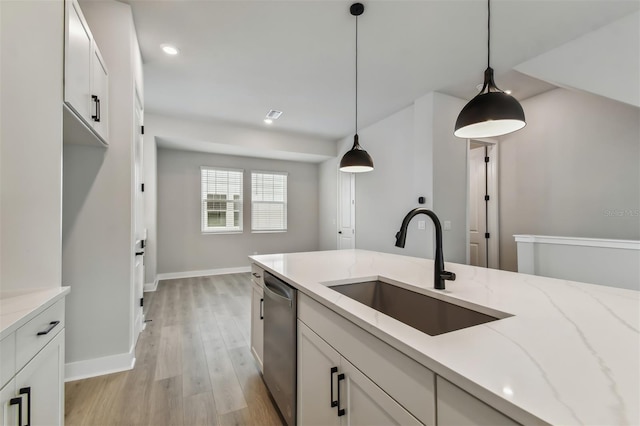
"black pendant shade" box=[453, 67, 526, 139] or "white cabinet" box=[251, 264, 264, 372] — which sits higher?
"black pendant shade" box=[453, 67, 526, 139]

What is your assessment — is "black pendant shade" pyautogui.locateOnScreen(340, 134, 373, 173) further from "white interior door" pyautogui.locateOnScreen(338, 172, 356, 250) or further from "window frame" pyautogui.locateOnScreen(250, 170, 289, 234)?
"window frame" pyautogui.locateOnScreen(250, 170, 289, 234)

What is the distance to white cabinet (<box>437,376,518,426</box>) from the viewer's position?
21.6 inches

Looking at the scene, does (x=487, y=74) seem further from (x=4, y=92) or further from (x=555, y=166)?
(x=555, y=166)

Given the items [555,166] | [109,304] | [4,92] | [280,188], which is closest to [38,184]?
[4,92]

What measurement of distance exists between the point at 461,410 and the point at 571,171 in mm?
4215

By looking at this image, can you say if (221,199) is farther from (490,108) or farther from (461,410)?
(461,410)

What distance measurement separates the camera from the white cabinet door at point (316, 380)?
3.64ft

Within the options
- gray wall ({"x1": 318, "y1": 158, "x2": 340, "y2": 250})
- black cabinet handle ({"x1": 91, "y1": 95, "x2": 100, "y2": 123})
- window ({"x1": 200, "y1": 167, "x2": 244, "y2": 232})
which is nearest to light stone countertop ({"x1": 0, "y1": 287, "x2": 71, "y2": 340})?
black cabinet handle ({"x1": 91, "y1": 95, "x2": 100, "y2": 123})

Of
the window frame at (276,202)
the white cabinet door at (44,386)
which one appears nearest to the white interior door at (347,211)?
the window frame at (276,202)

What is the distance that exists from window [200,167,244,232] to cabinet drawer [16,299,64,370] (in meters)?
4.81

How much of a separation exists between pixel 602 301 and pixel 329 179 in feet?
18.4

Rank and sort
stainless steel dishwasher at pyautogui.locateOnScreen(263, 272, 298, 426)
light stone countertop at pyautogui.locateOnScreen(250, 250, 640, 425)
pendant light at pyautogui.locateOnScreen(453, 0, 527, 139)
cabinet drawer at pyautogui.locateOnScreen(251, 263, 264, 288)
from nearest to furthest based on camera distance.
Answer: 1. light stone countertop at pyautogui.locateOnScreen(250, 250, 640, 425)
2. pendant light at pyautogui.locateOnScreen(453, 0, 527, 139)
3. stainless steel dishwasher at pyautogui.locateOnScreen(263, 272, 298, 426)
4. cabinet drawer at pyautogui.locateOnScreen(251, 263, 264, 288)

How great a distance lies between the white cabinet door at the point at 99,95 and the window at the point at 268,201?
4.17m

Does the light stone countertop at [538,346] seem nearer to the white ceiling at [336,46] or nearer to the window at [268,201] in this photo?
the white ceiling at [336,46]
